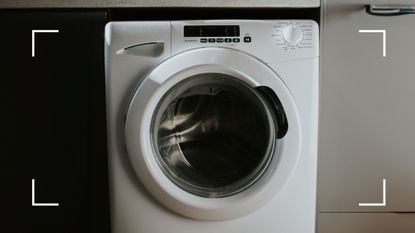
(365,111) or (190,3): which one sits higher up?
(190,3)

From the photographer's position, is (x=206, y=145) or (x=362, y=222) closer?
(x=206, y=145)

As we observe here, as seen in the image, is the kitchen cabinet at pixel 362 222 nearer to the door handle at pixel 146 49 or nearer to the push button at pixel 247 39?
the push button at pixel 247 39

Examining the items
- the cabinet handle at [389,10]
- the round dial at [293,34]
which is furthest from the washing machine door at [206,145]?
the cabinet handle at [389,10]

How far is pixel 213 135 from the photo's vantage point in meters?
1.61

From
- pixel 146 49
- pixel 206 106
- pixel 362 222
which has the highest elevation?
pixel 146 49

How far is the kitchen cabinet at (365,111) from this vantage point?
1.67 m

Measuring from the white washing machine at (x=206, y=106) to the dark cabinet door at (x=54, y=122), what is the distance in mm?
183

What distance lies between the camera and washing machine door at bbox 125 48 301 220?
1.47 metres

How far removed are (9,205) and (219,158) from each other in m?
0.69

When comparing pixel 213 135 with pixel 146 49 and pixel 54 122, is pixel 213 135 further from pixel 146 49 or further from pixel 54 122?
pixel 54 122

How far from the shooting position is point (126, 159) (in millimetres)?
1529

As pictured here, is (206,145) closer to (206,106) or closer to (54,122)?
(206,106)

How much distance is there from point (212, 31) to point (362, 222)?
77cm

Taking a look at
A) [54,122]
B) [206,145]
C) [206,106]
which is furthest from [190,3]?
[54,122]
